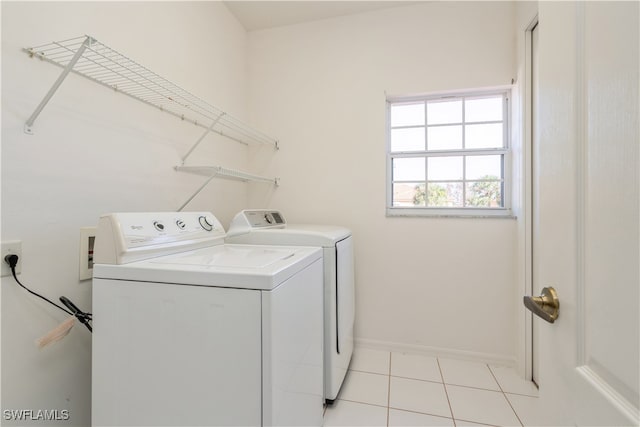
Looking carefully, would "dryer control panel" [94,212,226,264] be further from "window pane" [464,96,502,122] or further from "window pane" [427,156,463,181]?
"window pane" [464,96,502,122]

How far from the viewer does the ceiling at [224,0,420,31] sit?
2.21 meters

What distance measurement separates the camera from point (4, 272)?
974 millimetres

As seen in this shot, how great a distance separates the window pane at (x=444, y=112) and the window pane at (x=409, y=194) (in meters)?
0.53

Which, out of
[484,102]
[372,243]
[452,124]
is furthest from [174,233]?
[484,102]

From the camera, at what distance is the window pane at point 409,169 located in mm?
2340

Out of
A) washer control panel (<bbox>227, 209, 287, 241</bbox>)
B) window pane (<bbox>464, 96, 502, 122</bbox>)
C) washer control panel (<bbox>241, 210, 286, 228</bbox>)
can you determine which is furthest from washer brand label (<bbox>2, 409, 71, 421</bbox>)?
window pane (<bbox>464, 96, 502, 122</bbox>)

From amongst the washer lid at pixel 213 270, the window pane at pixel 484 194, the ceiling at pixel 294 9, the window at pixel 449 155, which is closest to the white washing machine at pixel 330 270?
the washer lid at pixel 213 270

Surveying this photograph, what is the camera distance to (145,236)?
112cm

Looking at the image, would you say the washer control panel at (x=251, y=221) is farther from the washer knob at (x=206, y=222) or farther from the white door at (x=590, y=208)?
the white door at (x=590, y=208)

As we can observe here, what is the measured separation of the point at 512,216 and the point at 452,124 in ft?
2.73

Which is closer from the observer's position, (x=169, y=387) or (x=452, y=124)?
(x=169, y=387)

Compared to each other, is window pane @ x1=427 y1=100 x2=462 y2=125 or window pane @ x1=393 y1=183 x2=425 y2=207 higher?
window pane @ x1=427 y1=100 x2=462 y2=125

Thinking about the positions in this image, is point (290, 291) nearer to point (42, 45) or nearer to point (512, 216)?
point (42, 45)

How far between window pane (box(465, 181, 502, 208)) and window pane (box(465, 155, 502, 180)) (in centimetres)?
5
